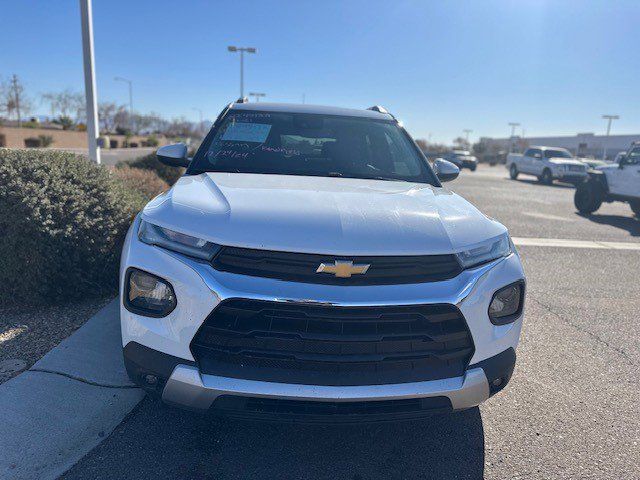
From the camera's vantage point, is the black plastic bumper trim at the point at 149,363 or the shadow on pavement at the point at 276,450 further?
the shadow on pavement at the point at 276,450

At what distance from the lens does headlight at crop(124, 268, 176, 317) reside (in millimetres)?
2053

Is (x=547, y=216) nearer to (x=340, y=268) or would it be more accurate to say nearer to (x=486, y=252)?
(x=486, y=252)

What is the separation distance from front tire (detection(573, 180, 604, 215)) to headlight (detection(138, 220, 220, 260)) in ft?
40.7

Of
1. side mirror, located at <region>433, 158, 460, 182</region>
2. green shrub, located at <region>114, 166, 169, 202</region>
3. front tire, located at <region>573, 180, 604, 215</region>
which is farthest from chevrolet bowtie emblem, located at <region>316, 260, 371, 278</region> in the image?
front tire, located at <region>573, 180, 604, 215</region>

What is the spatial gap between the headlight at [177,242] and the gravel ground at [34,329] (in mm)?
1484

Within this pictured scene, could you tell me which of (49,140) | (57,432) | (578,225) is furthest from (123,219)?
(49,140)

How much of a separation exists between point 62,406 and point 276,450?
1187mm

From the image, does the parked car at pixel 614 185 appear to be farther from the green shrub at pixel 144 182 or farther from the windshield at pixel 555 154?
the windshield at pixel 555 154

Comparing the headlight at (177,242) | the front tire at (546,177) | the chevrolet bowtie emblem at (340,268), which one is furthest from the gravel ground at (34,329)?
the front tire at (546,177)

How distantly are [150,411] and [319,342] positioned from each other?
127cm

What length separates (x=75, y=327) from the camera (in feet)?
11.6

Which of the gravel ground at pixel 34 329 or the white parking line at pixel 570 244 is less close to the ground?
the gravel ground at pixel 34 329

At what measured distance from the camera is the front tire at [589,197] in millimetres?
11995

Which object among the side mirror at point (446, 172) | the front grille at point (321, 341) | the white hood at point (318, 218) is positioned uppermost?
the side mirror at point (446, 172)
